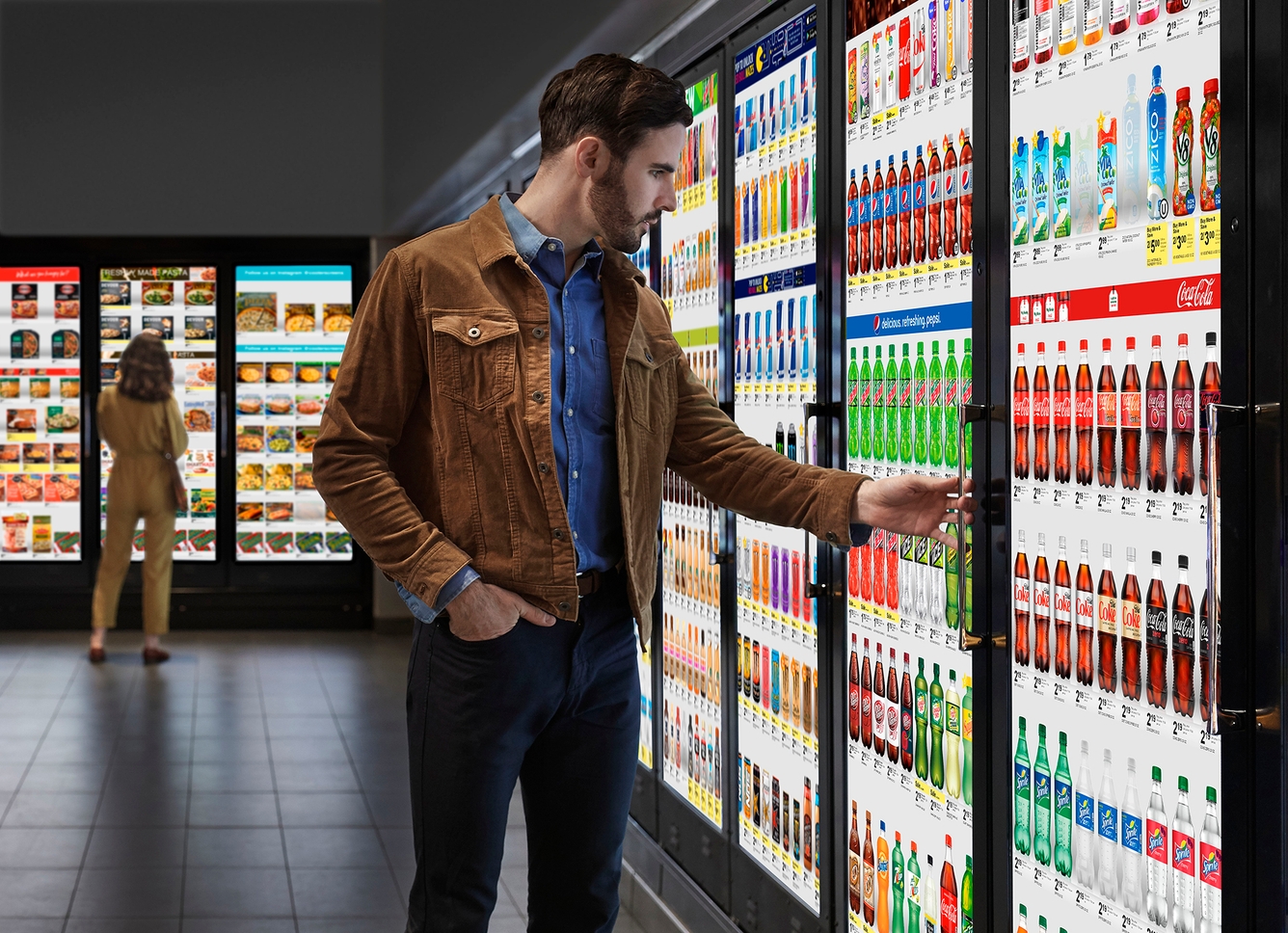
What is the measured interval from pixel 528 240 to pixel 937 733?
1.20 m

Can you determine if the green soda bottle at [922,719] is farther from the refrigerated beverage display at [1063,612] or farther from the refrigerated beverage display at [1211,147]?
the refrigerated beverage display at [1211,147]

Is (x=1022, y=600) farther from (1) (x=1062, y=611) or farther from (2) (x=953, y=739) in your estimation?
(2) (x=953, y=739)

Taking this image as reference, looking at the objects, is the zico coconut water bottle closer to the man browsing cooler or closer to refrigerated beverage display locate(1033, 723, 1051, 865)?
the man browsing cooler

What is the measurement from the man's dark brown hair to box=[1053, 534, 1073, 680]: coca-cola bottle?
90cm

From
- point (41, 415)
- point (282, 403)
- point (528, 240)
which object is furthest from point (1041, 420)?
point (41, 415)

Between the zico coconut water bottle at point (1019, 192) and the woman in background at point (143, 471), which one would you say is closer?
the zico coconut water bottle at point (1019, 192)

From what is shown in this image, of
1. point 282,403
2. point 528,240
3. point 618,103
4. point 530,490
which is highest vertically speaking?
point 282,403

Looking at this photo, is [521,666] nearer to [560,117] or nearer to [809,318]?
[560,117]

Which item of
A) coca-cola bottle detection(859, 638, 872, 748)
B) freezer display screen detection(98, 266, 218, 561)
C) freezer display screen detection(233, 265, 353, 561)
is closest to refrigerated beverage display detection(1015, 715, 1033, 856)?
coca-cola bottle detection(859, 638, 872, 748)

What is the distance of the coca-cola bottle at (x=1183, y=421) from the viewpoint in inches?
73.0

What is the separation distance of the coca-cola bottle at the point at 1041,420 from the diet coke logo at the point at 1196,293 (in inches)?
12.3

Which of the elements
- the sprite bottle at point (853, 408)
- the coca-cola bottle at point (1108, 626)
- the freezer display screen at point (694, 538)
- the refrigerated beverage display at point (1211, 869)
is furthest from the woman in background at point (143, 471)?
the refrigerated beverage display at point (1211, 869)

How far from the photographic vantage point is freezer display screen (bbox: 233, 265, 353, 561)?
965cm

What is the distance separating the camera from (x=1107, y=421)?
2.04 metres
